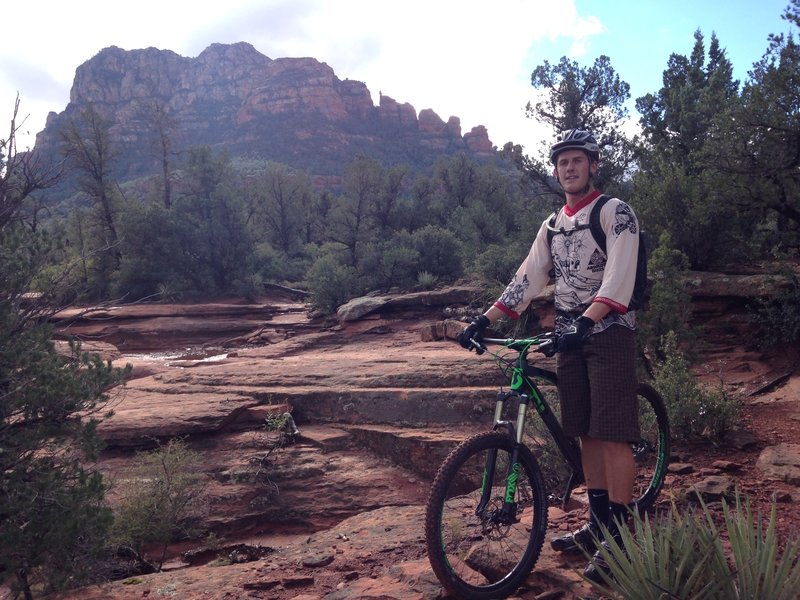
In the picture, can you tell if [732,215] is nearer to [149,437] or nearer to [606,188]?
[606,188]

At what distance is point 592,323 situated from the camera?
8.63 feet

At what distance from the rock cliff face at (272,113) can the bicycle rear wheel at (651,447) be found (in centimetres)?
8113

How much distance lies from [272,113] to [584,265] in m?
104

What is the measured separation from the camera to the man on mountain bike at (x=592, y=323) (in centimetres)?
271

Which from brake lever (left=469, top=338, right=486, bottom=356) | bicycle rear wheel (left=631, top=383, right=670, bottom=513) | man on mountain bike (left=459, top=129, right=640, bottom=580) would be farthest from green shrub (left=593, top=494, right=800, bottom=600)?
bicycle rear wheel (left=631, top=383, right=670, bottom=513)

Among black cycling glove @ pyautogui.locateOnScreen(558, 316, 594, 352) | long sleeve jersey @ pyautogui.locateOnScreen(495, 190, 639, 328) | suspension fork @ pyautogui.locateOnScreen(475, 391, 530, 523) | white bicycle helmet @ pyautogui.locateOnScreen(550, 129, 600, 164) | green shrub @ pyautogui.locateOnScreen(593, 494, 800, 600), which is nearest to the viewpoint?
green shrub @ pyautogui.locateOnScreen(593, 494, 800, 600)

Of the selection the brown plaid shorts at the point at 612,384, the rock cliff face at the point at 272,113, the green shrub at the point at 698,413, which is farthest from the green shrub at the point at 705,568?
the rock cliff face at the point at 272,113

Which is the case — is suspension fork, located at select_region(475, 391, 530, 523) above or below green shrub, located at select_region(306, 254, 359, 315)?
below

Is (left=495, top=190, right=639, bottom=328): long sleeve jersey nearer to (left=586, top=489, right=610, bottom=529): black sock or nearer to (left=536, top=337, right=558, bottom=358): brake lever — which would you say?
(left=536, top=337, right=558, bottom=358): brake lever

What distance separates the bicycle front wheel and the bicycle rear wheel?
78cm

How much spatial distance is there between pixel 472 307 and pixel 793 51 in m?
8.25

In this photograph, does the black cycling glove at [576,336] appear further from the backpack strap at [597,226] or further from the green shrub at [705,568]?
the green shrub at [705,568]

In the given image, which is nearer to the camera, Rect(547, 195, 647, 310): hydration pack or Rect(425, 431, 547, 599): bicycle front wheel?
Rect(425, 431, 547, 599): bicycle front wheel

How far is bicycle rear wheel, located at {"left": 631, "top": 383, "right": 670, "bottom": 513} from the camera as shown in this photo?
3.54 metres
